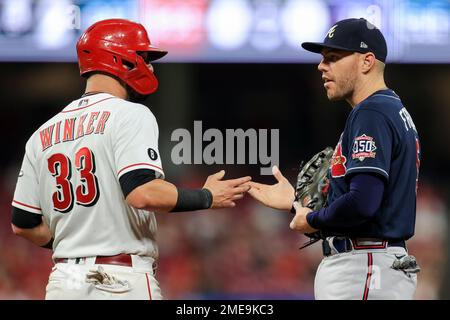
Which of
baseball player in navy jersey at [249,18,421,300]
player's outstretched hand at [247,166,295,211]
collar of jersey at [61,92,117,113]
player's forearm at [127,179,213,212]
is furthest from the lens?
player's outstretched hand at [247,166,295,211]

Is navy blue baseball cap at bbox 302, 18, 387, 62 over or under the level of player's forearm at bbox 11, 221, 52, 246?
over

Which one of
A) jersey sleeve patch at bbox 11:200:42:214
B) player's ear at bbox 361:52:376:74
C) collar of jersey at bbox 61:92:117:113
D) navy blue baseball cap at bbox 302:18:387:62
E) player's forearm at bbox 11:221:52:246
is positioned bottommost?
player's forearm at bbox 11:221:52:246

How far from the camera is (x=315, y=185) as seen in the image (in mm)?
2865

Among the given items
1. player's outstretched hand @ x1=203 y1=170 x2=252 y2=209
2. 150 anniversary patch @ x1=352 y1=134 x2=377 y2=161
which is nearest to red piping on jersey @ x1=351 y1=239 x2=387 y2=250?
150 anniversary patch @ x1=352 y1=134 x2=377 y2=161

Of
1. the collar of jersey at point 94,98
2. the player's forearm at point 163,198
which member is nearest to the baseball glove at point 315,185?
the player's forearm at point 163,198

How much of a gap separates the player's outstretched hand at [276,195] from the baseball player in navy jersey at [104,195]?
1.43ft

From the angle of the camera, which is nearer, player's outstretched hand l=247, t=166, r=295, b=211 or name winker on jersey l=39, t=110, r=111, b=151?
name winker on jersey l=39, t=110, r=111, b=151

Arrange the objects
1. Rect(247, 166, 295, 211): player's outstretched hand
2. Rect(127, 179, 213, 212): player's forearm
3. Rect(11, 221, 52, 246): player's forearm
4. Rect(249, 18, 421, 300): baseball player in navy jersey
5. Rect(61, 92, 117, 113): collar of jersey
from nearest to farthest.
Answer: Rect(127, 179, 213, 212): player's forearm
Rect(249, 18, 421, 300): baseball player in navy jersey
Rect(61, 92, 117, 113): collar of jersey
Rect(11, 221, 52, 246): player's forearm
Rect(247, 166, 295, 211): player's outstretched hand

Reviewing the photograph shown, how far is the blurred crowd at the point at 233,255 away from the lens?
688cm

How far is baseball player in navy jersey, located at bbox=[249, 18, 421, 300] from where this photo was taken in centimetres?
253

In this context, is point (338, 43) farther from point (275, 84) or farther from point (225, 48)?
point (275, 84)

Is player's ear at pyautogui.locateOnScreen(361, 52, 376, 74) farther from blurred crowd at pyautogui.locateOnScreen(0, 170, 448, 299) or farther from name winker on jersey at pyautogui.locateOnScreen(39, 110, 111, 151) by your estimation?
blurred crowd at pyautogui.locateOnScreen(0, 170, 448, 299)
